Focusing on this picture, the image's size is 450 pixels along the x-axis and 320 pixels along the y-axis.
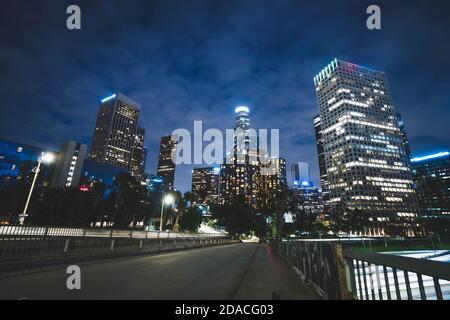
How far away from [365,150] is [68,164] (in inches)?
6804

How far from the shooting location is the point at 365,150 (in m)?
164

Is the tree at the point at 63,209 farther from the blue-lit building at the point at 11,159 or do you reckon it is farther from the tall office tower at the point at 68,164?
the blue-lit building at the point at 11,159

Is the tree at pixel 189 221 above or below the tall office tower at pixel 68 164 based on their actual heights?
below

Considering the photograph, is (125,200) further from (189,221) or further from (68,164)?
(68,164)

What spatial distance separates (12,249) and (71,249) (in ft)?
10.9

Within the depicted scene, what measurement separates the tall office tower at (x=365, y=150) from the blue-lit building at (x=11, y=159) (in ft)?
496

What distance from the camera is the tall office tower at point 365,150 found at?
154 meters

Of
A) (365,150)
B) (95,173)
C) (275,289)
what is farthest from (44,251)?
(365,150)

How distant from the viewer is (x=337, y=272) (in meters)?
5.02

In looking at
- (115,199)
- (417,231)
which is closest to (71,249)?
(115,199)

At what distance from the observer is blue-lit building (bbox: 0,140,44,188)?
92938 mm

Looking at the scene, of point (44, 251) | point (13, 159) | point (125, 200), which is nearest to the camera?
point (44, 251)

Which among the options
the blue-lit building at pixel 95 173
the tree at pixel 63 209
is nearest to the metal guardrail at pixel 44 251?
the tree at pixel 63 209
